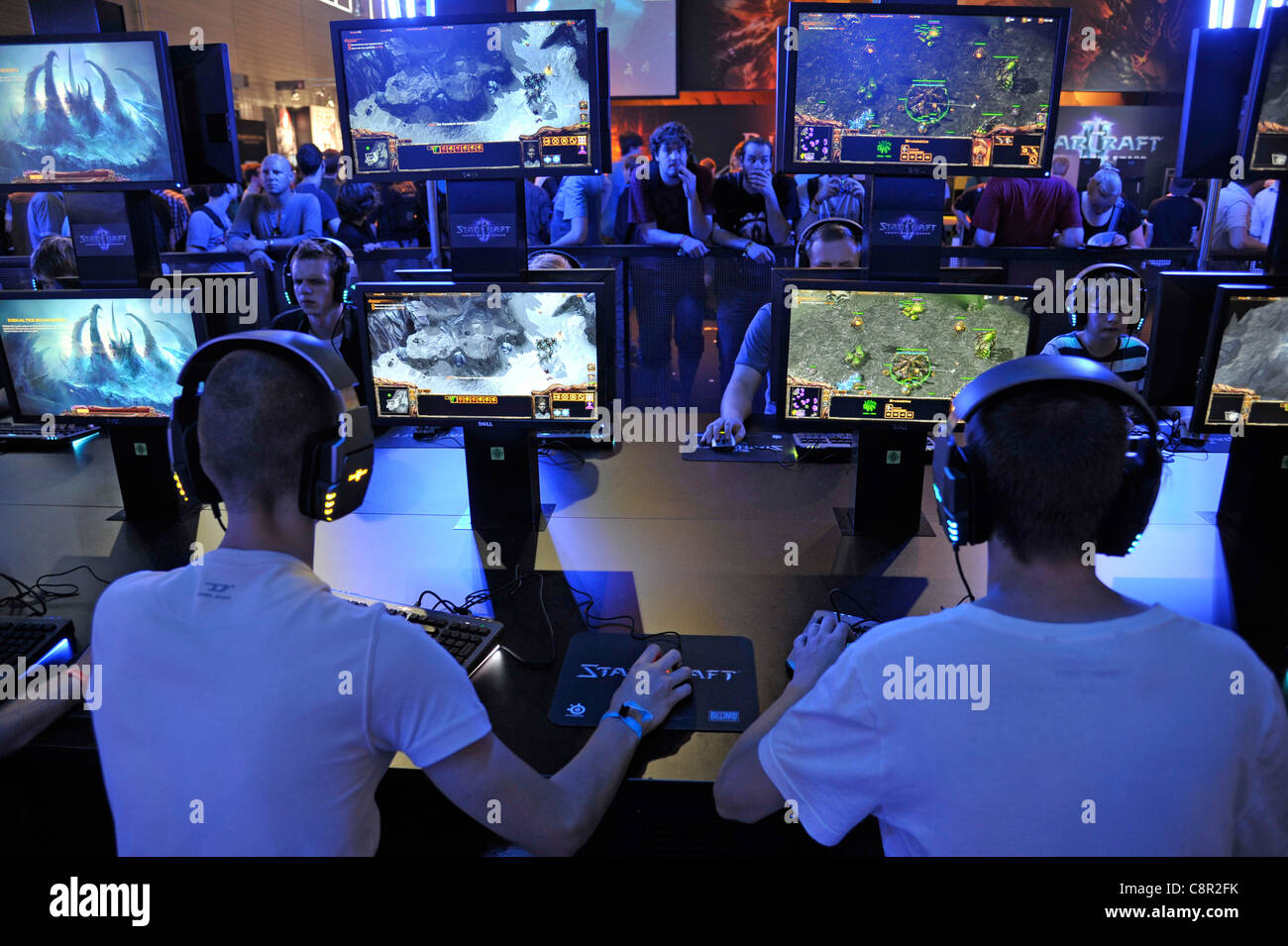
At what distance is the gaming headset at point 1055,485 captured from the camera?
39.2 inches

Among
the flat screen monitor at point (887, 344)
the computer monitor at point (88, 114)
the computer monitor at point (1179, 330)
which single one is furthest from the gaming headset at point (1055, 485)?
the computer monitor at point (88, 114)

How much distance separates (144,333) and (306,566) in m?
1.48

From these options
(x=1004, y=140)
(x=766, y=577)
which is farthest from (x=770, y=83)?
(x=766, y=577)

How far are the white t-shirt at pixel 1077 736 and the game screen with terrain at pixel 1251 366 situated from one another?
1368 mm

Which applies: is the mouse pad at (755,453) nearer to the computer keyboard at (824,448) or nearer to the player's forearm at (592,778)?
the computer keyboard at (824,448)

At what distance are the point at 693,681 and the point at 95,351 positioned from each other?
1.88m

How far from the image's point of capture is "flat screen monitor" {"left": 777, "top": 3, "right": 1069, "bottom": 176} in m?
1.90

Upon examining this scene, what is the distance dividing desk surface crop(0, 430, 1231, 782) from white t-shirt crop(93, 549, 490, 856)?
1.18 feet

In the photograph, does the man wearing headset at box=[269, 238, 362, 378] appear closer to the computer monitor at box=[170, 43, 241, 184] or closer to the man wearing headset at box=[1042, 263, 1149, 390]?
the computer monitor at box=[170, 43, 241, 184]

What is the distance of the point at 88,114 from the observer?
6.99 ft
